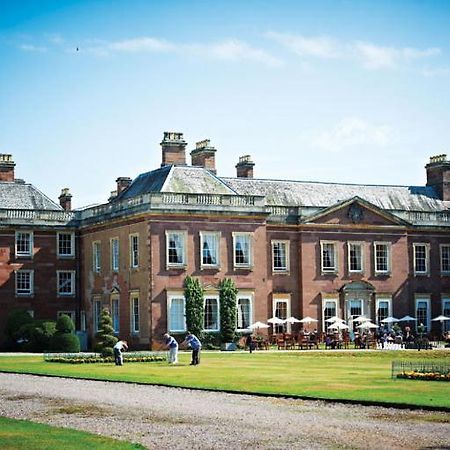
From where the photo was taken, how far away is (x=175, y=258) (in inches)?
2087

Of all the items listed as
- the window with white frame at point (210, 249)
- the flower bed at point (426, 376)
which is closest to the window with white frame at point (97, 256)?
the window with white frame at point (210, 249)

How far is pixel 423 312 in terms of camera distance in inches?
2430

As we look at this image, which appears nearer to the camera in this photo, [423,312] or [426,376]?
[426,376]

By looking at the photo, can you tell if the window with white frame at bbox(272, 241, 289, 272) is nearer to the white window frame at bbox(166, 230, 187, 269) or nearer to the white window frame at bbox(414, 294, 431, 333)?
the white window frame at bbox(166, 230, 187, 269)

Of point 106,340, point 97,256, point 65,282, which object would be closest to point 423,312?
point 97,256

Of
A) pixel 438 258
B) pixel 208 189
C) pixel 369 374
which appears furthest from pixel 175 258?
pixel 369 374

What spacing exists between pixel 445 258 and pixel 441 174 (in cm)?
595

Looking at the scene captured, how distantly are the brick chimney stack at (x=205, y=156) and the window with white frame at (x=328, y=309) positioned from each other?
944cm

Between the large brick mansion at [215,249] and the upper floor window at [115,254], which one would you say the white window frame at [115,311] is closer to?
the large brick mansion at [215,249]

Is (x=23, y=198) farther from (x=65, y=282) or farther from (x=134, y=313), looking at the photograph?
(x=134, y=313)

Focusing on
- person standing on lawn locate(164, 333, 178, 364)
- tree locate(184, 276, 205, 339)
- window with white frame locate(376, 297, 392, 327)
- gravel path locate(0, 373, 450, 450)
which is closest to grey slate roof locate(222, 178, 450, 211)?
window with white frame locate(376, 297, 392, 327)

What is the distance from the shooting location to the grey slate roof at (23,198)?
61344 millimetres

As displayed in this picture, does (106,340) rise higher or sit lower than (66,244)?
lower

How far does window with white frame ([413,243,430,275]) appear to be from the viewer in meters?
61.8
